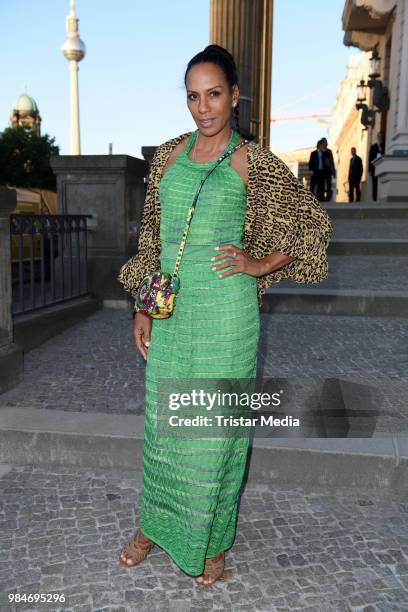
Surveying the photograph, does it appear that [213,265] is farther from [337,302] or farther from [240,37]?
[240,37]

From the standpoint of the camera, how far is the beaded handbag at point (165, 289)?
2.27 metres

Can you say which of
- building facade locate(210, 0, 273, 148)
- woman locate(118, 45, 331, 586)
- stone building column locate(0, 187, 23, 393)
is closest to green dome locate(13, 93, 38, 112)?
building facade locate(210, 0, 273, 148)

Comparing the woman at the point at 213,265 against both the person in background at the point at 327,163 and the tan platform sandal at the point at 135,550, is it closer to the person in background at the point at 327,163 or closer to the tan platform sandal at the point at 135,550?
the tan platform sandal at the point at 135,550

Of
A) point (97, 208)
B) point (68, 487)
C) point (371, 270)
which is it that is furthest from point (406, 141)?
point (68, 487)

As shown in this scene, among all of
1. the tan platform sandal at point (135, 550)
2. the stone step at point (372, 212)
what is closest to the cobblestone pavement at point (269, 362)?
the tan platform sandal at point (135, 550)

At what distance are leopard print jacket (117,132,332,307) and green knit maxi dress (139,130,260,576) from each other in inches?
2.7

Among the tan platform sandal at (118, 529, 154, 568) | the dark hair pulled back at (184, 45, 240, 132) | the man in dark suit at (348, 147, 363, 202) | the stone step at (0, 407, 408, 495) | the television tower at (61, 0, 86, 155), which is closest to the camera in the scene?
the dark hair pulled back at (184, 45, 240, 132)

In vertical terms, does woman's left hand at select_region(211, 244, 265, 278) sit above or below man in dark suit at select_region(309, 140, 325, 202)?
below

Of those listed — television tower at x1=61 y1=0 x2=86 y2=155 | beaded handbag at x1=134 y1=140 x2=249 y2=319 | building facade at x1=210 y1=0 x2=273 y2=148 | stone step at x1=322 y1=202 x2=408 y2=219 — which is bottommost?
beaded handbag at x1=134 y1=140 x2=249 y2=319

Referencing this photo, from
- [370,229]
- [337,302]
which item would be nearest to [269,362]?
[337,302]

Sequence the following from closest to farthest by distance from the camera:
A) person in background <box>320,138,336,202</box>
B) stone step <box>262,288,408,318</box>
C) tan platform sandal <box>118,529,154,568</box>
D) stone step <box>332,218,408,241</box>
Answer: tan platform sandal <box>118,529,154,568</box> → stone step <box>262,288,408,318</box> → stone step <box>332,218,408,241</box> → person in background <box>320,138,336,202</box>

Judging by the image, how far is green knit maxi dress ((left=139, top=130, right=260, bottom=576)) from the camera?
2.28m

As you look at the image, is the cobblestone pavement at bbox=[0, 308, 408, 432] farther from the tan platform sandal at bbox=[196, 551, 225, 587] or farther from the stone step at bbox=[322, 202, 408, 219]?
the stone step at bbox=[322, 202, 408, 219]

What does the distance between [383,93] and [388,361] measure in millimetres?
17479
